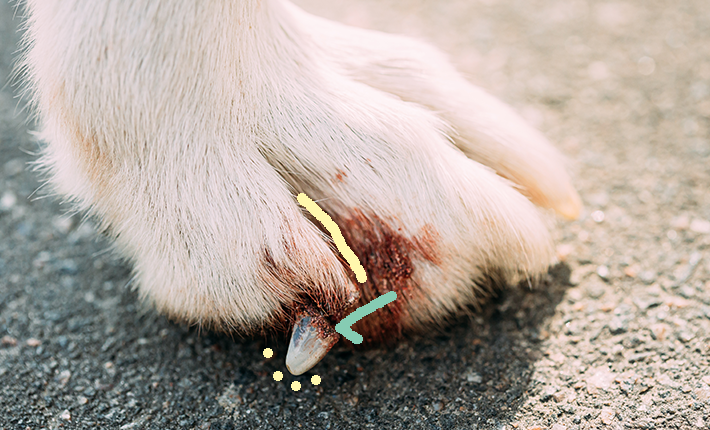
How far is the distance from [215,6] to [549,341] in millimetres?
664

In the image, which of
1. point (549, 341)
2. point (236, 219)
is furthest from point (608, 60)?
point (236, 219)

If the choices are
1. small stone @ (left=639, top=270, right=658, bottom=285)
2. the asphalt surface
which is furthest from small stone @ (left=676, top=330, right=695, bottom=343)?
small stone @ (left=639, top=270, right=658, bottom=285)

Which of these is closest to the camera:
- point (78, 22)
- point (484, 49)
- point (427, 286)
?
point (78, 22)

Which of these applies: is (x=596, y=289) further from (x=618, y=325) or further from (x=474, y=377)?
(x=474, y=377)

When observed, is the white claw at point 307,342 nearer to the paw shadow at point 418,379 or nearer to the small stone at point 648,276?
the paw shadow at point 418,379

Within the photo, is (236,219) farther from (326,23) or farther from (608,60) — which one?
(608,60)

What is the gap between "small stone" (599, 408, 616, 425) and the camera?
2.39 feet

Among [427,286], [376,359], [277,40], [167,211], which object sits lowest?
[376,359]

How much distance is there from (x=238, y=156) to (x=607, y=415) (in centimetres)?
59

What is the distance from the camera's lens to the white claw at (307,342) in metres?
0.67

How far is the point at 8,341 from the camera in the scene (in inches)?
33.7

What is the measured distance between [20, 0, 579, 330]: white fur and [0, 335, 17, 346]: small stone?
0.26m

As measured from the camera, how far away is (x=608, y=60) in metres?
1.37

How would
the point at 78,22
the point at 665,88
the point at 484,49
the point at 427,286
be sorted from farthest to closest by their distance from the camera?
the point at 484,49, the point at 665,88, the point at 427,286, the point at 78,22
